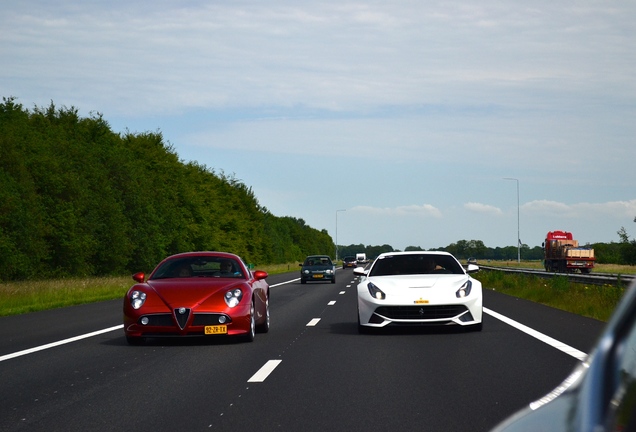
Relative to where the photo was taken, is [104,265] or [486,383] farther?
[104,265]

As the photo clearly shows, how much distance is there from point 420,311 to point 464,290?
0.79m

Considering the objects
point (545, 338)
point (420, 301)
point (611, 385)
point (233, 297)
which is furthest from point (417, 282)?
point (611, 385)

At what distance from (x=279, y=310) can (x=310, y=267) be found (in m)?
21.7

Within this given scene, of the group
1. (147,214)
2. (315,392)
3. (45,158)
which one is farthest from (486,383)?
(147,214)

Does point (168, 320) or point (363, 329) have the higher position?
point (168, 320)

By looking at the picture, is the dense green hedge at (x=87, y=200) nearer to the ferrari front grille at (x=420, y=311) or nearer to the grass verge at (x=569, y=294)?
the grass verge at (x=569, y=294)

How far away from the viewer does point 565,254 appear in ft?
215

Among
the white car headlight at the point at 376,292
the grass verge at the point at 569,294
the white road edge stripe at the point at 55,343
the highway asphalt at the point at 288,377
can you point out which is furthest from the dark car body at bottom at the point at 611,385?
the grass verge at the point at 569,294

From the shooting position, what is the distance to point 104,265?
56.8 m

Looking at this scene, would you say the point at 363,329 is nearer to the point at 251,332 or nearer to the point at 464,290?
the point at 464,290

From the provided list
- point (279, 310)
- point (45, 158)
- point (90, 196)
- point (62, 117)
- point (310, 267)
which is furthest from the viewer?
point (62, 117)

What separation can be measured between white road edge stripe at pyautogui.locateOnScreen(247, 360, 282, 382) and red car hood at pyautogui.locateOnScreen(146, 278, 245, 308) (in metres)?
2.29

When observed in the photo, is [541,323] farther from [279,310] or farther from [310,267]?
[310,267]

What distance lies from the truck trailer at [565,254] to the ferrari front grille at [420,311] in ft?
168
